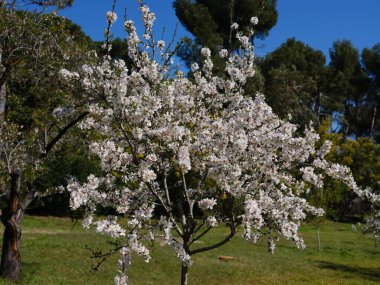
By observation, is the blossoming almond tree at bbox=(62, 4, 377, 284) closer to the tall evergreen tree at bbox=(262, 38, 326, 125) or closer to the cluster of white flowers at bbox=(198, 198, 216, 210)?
the cluster of white flowers at bbox=(198, 198, 216, 210)

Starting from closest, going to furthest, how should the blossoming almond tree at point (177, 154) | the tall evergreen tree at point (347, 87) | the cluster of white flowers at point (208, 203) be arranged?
1. the blossoming almond tree at point (177, 154)
2. the cluster of white flowers at point (208, 203)
3. the tall evergreen tree at point (347, 87)

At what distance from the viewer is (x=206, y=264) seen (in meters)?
16.4

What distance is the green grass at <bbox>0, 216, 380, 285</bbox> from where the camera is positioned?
13672mm

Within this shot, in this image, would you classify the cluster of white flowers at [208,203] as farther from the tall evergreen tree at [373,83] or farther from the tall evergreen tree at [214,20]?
the tall evergreen tree at [373,83]

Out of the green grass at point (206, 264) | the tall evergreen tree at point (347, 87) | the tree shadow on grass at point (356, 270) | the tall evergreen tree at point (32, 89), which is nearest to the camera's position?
the tall evergreen tree at point (32, 89)

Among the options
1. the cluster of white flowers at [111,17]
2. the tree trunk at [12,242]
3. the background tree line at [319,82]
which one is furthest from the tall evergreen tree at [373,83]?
the cluster of white flowers at [111,17]

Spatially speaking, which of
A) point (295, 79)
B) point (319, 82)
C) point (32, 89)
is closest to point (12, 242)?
point (32, 89)

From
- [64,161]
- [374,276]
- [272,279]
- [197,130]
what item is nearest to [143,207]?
[197,130]

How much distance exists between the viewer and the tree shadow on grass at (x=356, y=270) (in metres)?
17.2

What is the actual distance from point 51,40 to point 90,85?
6.18 meters

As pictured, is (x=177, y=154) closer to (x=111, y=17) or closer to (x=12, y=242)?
(x=111, y=17)

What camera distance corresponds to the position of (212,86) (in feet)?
27.5

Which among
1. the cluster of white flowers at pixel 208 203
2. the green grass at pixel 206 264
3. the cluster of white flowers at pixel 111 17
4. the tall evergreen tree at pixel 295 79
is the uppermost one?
the tall evergreen tree at pixel 295 79

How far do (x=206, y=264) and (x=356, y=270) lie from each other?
19.7ft
